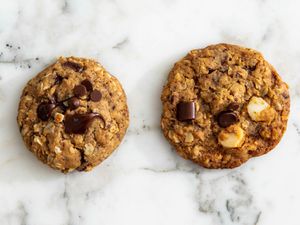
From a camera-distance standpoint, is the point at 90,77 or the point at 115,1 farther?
the point at 115,1

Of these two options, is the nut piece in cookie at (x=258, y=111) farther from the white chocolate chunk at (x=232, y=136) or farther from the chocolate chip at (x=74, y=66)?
the chocolate chip at (x=74, y=66)

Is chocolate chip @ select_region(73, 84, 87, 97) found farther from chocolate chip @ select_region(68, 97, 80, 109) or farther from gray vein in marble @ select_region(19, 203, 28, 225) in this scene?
gray vein in marble @ select_region(19, 203, 28, 225)

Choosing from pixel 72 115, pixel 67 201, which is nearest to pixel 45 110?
pixel 72 115

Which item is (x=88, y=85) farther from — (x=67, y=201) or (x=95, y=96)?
(x=67, y=201)

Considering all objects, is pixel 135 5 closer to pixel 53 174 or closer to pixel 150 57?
pixel 150 57

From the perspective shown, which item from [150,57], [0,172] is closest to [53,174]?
[0,172]

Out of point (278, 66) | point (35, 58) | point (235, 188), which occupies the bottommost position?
point (235, 188)

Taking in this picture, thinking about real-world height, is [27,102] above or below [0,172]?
above

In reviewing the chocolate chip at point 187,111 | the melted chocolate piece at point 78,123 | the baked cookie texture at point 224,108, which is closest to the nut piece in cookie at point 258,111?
the baked cookie texture at point 224,108
